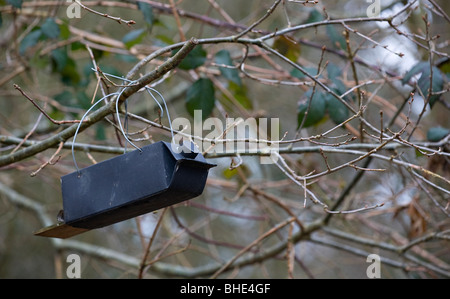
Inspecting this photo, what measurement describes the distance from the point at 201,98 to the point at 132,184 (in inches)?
36.5

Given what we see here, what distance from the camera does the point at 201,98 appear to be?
204 centimetres

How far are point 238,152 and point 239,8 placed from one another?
Answer: 2865 mm

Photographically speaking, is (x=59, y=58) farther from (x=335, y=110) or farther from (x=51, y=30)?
(x=335, y=110)

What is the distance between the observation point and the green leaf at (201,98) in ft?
6.68

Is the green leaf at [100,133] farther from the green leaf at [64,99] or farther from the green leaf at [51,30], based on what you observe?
the green leaf at [51,30]

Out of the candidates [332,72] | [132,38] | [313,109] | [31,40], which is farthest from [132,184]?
[31,40]

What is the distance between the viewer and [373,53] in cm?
358

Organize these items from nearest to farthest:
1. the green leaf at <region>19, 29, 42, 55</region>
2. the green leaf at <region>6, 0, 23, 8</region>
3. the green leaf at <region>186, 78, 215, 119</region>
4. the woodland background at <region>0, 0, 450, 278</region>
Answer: the woodland background at <region>0, 0, 450, 278</region>, the green leaf at <region>6, 0, 23, 8</region>, the green leaf at <region>186, 78, 215, 119</region>, the green leaf at <region>19, 29, 42, 55</region>

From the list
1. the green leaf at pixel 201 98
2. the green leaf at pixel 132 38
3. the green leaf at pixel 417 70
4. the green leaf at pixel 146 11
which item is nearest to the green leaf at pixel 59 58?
the green leaf at pixel 132 38

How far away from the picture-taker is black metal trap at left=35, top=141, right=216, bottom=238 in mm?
1139

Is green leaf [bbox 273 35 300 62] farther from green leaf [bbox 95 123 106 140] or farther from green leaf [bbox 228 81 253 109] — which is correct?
green leaf [bbox 95 123 106 140]

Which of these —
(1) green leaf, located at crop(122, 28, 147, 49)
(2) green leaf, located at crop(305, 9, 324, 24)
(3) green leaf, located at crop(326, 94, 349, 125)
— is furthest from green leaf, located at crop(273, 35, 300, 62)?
(1) green leaf, located at crop(122, 28, 147, 49)

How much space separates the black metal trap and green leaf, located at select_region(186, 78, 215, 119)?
828 mm
